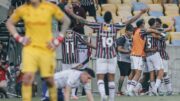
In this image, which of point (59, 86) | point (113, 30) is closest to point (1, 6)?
point (113, 30)

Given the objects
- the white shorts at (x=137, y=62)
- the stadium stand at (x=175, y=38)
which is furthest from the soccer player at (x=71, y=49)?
the stadium stand at (x=175, y=38)

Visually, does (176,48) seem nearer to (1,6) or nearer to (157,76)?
(157,76)

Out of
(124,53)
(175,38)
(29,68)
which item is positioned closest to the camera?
(29,68)

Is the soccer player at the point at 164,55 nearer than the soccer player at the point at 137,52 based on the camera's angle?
No

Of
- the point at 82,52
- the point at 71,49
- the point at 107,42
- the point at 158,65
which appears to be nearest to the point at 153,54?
the point at 158,65

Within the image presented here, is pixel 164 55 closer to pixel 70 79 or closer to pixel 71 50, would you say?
pixel 71 50

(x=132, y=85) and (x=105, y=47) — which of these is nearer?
(x=105, y=47)

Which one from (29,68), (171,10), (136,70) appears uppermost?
(171,10)

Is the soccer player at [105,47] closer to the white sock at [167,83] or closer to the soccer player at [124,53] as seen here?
the soccer player at [124,53]

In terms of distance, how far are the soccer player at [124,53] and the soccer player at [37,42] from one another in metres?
6.87

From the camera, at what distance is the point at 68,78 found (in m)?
14.1

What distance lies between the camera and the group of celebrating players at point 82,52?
41.7ft

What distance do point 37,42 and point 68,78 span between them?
62.7 inches

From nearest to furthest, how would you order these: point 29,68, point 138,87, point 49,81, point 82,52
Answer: point 29,68
point 49,81
point 82,52
point 138,87
